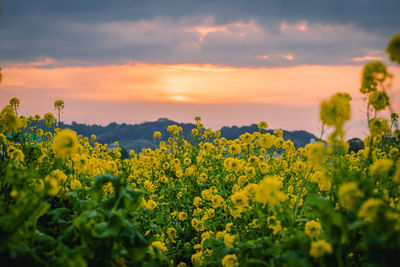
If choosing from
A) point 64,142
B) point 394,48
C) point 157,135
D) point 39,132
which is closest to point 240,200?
point 64,142

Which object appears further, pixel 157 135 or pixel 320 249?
pixel 157 135

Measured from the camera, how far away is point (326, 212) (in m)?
2.31

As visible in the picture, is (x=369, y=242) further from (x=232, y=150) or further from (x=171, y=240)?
(x=232, y=150)

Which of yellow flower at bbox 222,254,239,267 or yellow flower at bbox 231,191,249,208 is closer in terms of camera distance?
yellow flower at bbox 222,254,239,267

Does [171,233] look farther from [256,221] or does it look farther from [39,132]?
[39,132]

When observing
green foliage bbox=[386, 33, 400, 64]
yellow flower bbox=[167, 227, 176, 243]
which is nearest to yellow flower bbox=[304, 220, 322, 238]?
green foliage bbox=[386, 33, 400, 64]

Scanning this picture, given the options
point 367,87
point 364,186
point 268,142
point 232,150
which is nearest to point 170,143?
point 232,150

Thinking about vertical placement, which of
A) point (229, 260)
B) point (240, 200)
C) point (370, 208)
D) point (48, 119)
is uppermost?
point (48, 119)

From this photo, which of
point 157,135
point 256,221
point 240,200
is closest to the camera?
point 240,200

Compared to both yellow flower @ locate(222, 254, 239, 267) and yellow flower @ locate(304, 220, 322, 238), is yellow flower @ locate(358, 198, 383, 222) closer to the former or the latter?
yellow flower @ locate(304, 220, 322, 238)

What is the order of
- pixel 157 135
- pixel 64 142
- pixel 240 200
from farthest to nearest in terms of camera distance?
pixel 157 135
pixel 240 200
pixel 64 142

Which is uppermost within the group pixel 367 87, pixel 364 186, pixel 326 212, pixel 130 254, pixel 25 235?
pixel 367 87

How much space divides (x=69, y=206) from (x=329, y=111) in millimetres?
2992

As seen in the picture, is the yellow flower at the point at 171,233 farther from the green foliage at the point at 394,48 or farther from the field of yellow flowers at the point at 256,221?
the green foliage at the point at 394,48
